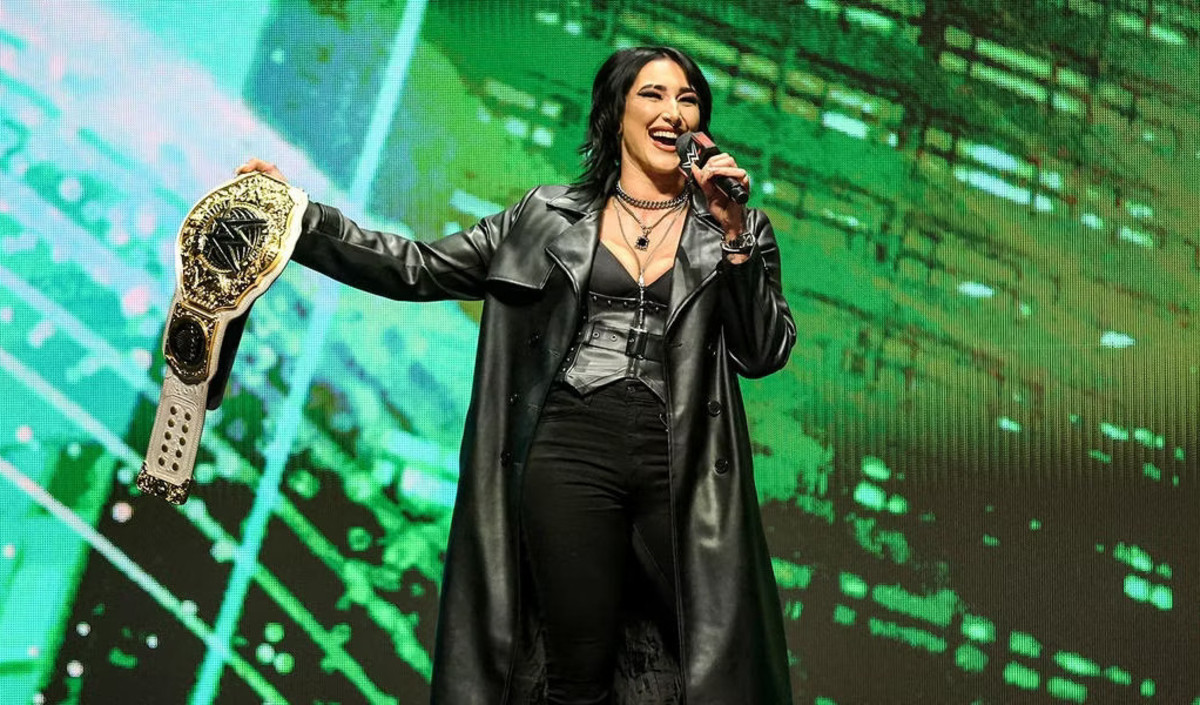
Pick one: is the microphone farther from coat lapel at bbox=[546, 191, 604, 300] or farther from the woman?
coat lapel at bbox=[546, 191, 604, 300]

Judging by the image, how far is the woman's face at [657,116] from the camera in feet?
7.31

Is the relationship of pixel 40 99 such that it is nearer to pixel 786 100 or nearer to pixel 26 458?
pixel 26 458

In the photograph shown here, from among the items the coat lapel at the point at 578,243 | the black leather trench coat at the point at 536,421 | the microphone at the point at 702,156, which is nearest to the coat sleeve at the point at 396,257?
the black leather trench coat at the point at 536,421

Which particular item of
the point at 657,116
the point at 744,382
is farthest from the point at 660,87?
the point at 744,382

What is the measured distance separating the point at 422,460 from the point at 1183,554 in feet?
6.04

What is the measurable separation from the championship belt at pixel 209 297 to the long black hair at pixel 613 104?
48cm

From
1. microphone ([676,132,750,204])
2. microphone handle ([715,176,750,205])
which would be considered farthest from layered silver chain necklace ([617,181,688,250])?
microphone handle ([715,176,750,205])

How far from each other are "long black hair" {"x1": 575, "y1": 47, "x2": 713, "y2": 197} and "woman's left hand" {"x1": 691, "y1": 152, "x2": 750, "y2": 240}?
0.22 metres

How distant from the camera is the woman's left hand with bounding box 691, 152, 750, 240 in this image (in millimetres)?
2021

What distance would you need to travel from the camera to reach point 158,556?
136 inches

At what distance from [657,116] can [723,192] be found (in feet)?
0.77

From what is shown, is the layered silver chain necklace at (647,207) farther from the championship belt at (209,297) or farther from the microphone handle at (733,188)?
the championship belt at (209,297)

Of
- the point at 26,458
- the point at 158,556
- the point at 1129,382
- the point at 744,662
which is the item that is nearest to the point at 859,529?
the point at 1129,382

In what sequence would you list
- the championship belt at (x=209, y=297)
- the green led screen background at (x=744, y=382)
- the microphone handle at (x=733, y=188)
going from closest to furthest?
1. the microphone handle at (x=733, y=188)
2. the championship belt at (x=209, y=297)
3. the green led screen background at (x=744, y=382)
